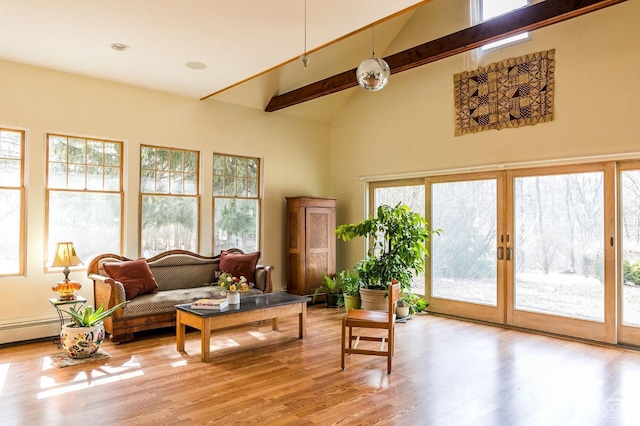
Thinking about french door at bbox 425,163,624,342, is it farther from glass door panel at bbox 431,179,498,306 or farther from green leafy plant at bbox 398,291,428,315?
green leafy plant at bbox 398,291,428,315

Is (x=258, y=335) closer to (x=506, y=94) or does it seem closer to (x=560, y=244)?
(x=560, y=244)

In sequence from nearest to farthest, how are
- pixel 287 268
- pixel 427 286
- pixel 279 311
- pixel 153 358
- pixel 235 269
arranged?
pixel 153 358 → pixel 279 311 → pixel 235 269 → pixel 427 286 → pixel 287 268

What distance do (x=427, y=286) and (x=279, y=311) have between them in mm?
2693

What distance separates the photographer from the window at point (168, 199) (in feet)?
18.9

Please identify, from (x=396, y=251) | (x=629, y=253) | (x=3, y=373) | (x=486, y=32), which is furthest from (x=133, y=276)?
(x=629, y=253)

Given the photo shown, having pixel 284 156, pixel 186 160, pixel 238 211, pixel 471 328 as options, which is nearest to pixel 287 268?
pixel 238 211

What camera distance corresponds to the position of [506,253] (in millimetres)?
5539

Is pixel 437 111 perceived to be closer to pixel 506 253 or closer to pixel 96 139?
pixel 506 253

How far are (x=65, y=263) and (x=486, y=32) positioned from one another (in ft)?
16.2

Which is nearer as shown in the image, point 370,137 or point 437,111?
point 437,111

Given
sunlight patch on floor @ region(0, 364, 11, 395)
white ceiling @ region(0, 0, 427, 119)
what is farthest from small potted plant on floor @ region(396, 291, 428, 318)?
sunlight patch on floor @ region(0, 364, 11, 395)

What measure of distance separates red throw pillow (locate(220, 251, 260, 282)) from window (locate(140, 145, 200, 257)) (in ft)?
1.71

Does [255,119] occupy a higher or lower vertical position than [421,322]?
higher

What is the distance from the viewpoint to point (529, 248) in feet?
17.7
